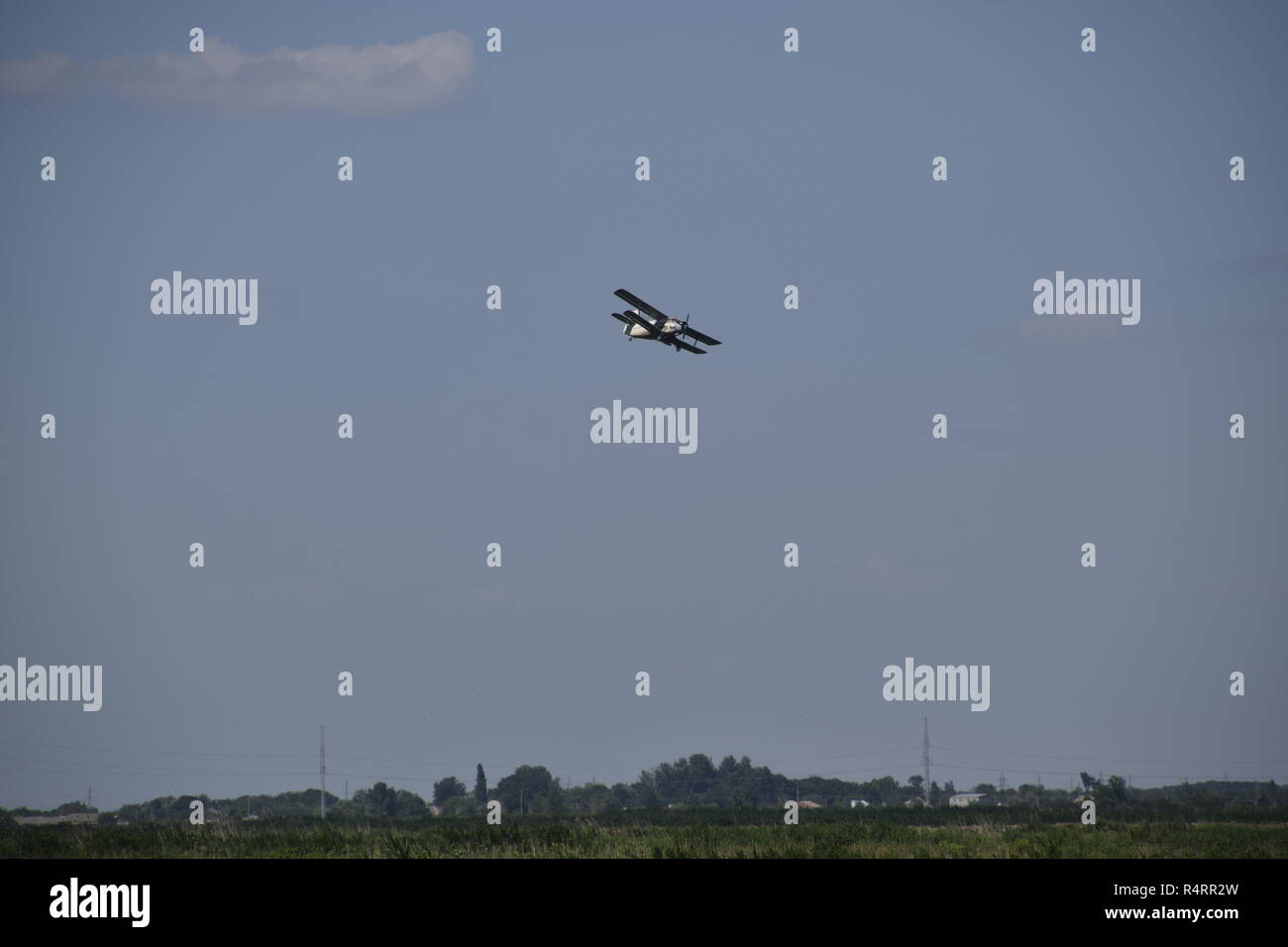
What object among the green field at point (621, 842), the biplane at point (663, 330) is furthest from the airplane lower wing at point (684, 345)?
the green field at point (621, 842)

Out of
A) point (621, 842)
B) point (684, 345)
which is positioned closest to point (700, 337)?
point (684, 345)

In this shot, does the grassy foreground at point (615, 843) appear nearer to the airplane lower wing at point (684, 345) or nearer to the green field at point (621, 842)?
the green field at point (621, 842)

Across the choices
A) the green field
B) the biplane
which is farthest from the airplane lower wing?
the green field

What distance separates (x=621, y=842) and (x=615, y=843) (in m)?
0.25

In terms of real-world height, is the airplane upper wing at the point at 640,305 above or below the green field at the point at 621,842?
above

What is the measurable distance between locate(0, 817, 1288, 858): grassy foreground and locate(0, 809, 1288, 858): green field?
41mm

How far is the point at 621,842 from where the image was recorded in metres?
45.3

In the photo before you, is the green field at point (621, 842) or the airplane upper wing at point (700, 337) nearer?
the green field at point (621, 842)

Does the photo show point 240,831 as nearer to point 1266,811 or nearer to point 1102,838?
point 1102,838

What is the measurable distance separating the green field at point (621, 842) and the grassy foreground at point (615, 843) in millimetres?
41

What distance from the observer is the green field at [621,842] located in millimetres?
44438
